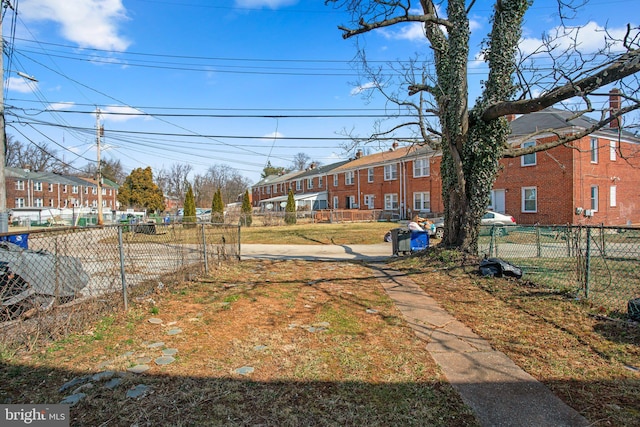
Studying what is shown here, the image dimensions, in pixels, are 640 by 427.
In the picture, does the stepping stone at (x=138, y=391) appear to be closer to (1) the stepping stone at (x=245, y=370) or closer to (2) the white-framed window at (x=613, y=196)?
(1) the stepping stone at (x=245, y=370)

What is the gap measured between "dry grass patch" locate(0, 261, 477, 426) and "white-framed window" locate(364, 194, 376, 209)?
95.6 feet

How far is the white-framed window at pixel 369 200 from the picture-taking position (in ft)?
113

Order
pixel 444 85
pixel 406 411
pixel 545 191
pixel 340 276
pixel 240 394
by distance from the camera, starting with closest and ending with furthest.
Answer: pixel 406 411
pixel 240 394
pixel 340 276
pixel 444 85
pixel 545 191

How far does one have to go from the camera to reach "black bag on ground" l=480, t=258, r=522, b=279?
22.7 ft

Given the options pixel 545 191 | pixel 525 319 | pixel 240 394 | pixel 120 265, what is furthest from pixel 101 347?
pixel 545 191

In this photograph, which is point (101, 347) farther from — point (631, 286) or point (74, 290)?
point (631, 286)

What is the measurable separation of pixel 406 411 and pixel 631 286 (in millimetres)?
6508

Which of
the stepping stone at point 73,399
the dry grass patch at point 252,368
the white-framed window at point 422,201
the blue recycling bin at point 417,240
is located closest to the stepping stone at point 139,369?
the dry grass patch at point 252,368

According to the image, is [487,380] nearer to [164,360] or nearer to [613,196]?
[164,360]

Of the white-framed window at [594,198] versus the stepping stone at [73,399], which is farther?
the white-framed window at [594,198]

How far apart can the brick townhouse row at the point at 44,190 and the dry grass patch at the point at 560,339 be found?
174 ft

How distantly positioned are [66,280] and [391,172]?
29.7 m

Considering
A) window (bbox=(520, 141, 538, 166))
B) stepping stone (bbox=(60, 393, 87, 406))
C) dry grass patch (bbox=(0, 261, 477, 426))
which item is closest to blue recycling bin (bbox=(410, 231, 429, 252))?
dry grass patch (bbox=(0, 261, 477, 426))

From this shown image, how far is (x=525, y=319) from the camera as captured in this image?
4762 millimetres
